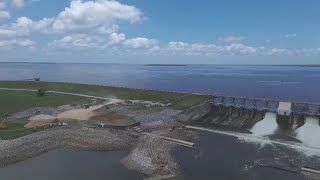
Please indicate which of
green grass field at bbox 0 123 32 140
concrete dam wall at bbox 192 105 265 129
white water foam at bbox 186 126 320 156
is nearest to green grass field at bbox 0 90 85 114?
green grass field at bbox 0 123 32 140

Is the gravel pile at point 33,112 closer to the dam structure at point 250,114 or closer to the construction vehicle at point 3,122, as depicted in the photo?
the construction vehicle at point 3,122

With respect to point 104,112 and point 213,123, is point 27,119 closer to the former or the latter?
point 104,112

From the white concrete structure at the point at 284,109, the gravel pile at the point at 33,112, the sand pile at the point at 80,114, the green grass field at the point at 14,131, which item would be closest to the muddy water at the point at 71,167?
the green grass field at the point at 14,131

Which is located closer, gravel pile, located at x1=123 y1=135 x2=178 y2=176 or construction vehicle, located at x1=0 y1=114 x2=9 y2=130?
gravel pile, located at x1=123 y1=135 x2=178 y2=176

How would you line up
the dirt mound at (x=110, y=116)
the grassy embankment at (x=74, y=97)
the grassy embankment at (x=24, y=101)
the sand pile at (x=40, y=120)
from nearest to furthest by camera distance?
the sand pile at (x=40, y=120), the dirt mound at (x=110, y=116), the grassy embankment at (x=24, y=101), the grassy embankment at (x=74, y=97)

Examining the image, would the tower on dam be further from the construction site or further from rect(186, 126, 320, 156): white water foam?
rect(186, 126, 320, 156): white water foam

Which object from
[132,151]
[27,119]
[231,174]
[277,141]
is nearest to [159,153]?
[132,151]

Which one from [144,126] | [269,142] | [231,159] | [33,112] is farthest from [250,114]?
[33,112]
